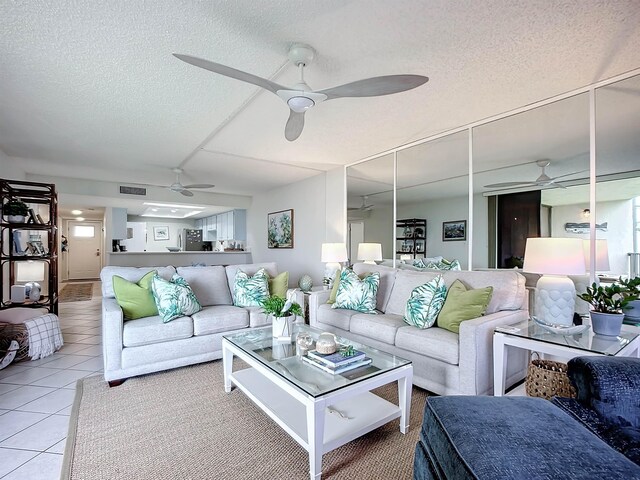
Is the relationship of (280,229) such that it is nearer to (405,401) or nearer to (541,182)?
(541,182)

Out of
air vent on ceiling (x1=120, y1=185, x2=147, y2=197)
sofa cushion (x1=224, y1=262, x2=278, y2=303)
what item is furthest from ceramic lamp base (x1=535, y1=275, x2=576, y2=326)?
air vent on ceiling (x1=120, y1=185, x2=147, y2=197)

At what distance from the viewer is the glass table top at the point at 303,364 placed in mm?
1635

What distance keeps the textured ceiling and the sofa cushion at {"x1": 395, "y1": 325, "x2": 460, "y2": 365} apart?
1935mm

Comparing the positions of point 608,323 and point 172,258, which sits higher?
point 172,258

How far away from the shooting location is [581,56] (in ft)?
6.76

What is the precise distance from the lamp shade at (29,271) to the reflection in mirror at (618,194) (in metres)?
6.30

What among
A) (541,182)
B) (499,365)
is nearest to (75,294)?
(499,365)

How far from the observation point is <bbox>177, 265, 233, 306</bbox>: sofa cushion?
3.39m

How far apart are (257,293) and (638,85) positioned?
12.2 ft

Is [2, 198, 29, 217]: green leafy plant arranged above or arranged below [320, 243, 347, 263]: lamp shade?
above

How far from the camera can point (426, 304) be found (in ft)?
8.30

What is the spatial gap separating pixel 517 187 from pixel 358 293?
204 centimetres

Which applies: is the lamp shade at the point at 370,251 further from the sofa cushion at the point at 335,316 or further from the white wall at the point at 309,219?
the sofa cushion at the point at 335,316

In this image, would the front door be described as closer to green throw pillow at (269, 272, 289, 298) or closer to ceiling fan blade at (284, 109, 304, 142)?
green throw pillow at (269, 272, 289, 298)
